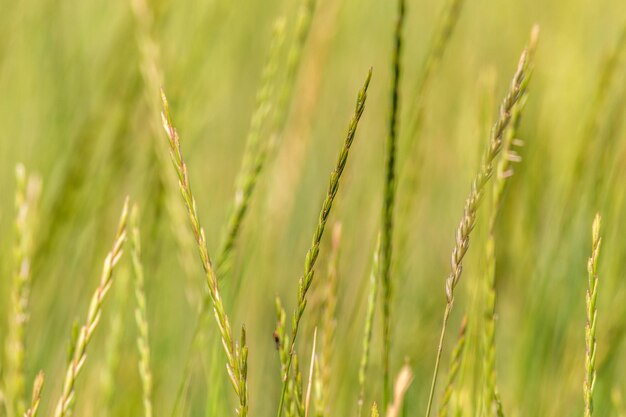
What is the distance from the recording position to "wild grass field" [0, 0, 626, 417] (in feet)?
2.93

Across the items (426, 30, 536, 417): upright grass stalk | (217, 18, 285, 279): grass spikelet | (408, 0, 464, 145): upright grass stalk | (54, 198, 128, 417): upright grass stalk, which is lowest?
(54, 198, 128, 417): upright grass stalk

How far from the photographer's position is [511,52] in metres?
2.49

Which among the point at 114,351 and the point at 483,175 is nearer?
the point at 483,175

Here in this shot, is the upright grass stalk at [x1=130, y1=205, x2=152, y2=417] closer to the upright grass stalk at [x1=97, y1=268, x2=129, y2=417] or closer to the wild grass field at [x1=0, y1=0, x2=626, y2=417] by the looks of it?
the wild grass field at [x1=0, y1=0, x2=626, y2=417]

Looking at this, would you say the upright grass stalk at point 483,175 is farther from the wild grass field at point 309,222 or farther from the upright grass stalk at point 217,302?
the upright grass stalk at point 217,302

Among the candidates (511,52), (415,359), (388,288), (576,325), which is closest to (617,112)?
(576,325)

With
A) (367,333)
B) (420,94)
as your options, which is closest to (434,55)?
(420,94)

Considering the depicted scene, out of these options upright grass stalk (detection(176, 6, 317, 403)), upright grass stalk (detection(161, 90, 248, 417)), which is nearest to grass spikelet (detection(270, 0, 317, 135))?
upright grass stalk (detection(176, 6, 317, 403))

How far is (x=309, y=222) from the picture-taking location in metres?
2.25

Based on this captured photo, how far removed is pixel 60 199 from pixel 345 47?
1567 millimetres

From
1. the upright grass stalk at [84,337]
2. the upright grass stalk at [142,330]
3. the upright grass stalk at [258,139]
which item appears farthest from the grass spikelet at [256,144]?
the upright grass stalk at [84,337]

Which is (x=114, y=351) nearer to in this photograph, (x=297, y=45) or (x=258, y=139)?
(x=258, y=139)

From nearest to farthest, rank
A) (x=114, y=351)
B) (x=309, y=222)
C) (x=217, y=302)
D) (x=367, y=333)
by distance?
1. (x=217, y=302)
2. (x=367, y=333)
3. (x=114, y=351)
4. (x=309, y=222)

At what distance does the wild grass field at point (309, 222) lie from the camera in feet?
2.93
